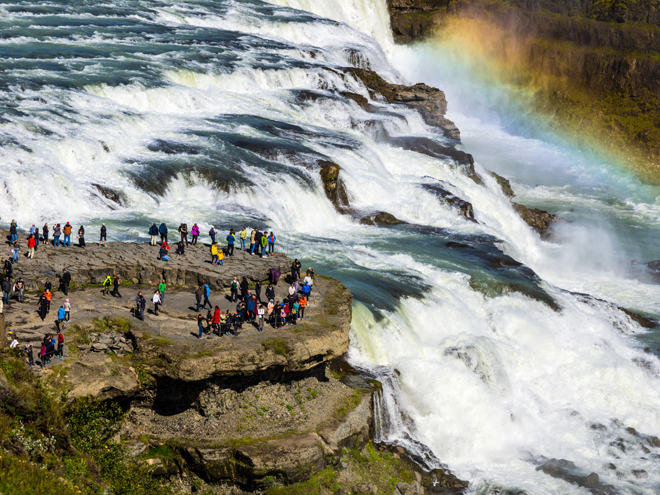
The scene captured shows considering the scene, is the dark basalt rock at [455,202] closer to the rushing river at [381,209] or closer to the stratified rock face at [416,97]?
the rushing river at [381,209]

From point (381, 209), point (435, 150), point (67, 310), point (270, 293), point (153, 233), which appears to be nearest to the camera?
point (67, 310)

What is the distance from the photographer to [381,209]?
4491cm

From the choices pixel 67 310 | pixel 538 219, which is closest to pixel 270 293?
pixel 67 310

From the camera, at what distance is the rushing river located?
88.9 feet

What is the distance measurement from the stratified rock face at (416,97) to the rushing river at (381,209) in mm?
1918

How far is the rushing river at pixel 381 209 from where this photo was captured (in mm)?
27109

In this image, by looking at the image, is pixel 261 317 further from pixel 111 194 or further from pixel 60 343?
→ pixel 111 194

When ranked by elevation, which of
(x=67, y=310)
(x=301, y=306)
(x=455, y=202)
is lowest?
(x=455, y=202)

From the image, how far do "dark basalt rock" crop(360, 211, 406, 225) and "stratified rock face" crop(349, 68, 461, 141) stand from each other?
2342 cm

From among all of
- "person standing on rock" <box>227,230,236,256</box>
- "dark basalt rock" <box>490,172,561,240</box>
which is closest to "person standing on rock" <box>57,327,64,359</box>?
"person standing on rock" <box>227,230,236,256</box>

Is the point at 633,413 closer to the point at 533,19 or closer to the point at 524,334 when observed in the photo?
the point at 524,334

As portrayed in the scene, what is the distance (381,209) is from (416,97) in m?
26.3

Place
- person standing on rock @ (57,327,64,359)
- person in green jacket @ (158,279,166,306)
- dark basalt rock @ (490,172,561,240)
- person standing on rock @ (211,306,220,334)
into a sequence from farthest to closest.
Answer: dark basalt rock @ (490,172,561,240) < person in green jacket @ (158,279,166,306) < person standing on rock @ (211,306,220,334) < person standing on rock @ (57,327,64,359)

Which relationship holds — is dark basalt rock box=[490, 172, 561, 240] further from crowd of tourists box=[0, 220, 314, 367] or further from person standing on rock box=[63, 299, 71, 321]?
person standing on rock box=[63, 299, 71, 321]
